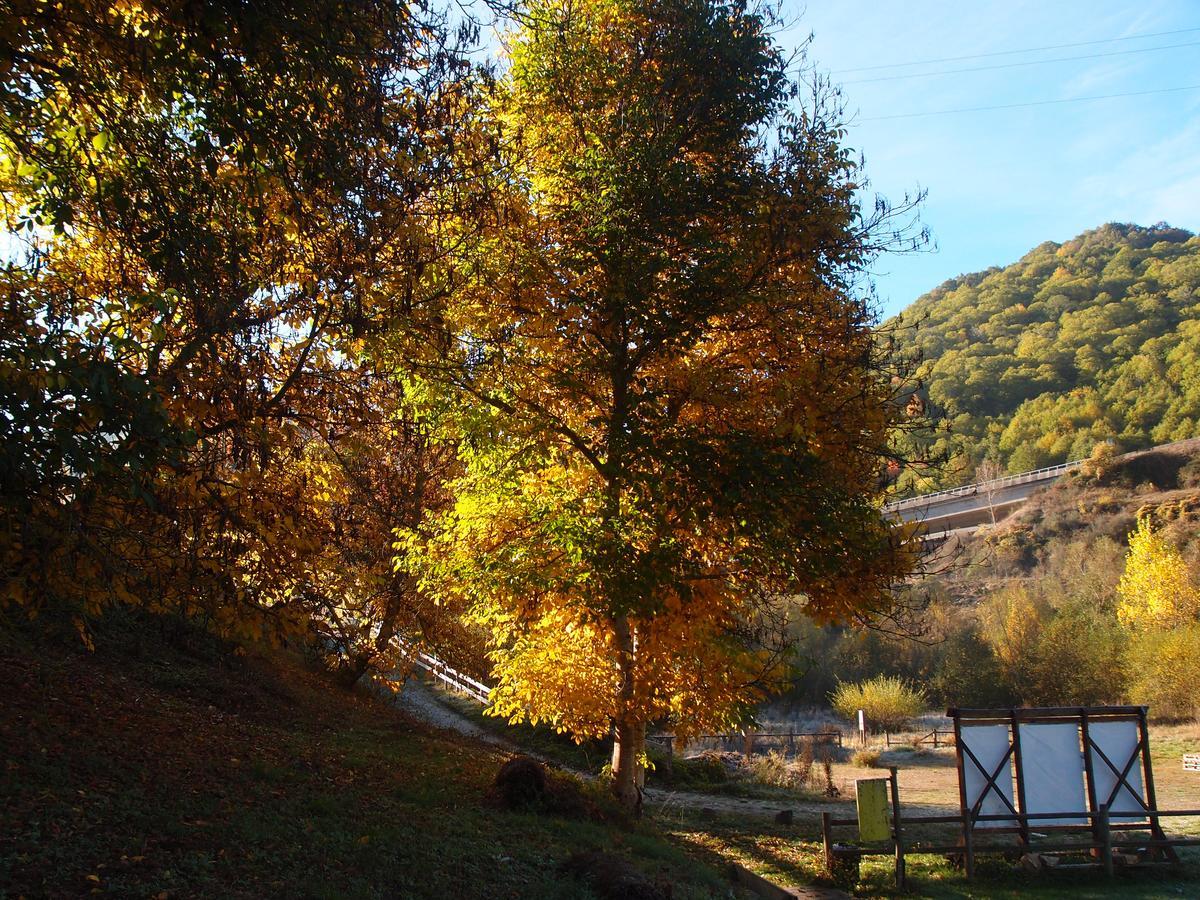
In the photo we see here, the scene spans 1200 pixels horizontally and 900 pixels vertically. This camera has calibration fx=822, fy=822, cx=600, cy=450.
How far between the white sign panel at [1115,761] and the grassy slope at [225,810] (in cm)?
627

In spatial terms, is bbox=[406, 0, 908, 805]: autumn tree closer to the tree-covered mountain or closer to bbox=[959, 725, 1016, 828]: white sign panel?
bbox=[959, 725, 1016, 828]: white sign panel

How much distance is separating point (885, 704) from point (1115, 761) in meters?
23.4

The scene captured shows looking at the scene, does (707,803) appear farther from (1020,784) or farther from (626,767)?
(1020,784)

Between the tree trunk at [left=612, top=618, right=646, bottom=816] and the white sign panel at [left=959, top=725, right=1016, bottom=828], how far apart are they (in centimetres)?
445

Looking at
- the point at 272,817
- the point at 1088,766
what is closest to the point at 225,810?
the point at 272,817

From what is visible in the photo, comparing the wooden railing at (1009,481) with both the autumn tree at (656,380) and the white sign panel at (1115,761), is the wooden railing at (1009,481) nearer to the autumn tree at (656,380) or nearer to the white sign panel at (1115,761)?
the white sign panel at (1115,761)

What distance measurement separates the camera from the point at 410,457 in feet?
52.5

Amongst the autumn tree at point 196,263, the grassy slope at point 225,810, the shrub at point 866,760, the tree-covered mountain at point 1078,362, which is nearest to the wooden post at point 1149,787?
the grassy slope at point 225,810

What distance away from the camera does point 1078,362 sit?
261 feet

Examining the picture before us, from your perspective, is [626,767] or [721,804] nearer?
[626,767]

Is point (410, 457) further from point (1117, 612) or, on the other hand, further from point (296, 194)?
point (1117, 612)

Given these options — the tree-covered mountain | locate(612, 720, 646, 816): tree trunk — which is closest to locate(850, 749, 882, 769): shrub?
locate(612, 720, 646, 816): tree trunk

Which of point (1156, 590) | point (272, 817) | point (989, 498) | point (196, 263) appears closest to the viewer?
point (196, 263)

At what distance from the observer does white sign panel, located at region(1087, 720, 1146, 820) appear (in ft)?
37.7
